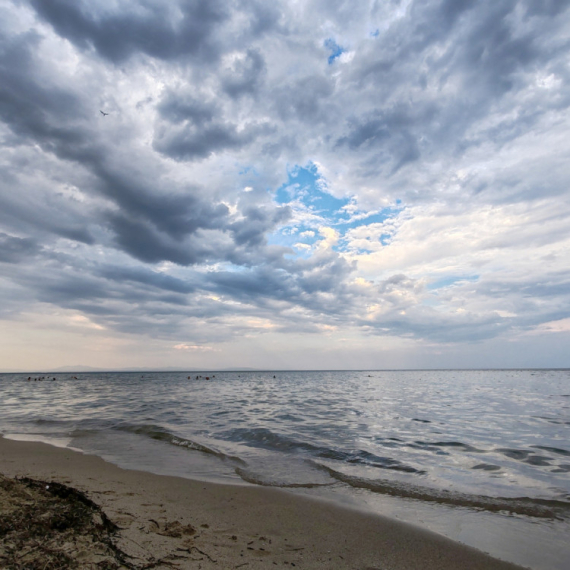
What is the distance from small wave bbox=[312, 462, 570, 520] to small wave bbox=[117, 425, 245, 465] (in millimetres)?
4233

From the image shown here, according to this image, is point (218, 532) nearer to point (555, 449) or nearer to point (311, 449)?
point (311, 449)

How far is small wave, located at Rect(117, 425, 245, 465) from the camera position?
11001 mm

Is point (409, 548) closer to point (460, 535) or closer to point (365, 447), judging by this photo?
point (460, 535)

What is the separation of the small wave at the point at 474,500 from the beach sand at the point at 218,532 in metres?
1.81

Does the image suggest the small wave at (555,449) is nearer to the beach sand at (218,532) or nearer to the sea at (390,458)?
the sea at (390,458)

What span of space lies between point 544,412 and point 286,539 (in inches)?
933

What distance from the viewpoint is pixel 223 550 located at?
4.39 m

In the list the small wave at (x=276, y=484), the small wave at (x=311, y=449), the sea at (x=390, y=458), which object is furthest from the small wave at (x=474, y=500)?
the small wave at (x=311, y=449)

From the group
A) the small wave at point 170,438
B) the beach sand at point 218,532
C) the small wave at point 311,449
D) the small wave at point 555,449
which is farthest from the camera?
the small wave at point 555,449

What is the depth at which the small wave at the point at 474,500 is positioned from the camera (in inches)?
262

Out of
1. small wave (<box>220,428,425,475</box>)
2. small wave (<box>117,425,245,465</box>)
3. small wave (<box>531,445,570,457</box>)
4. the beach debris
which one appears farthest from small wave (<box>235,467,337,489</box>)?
small wave (<box>531,445,570,457</box>)

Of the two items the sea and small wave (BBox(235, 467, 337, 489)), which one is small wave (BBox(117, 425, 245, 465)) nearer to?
the sea

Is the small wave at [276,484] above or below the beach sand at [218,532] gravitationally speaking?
below

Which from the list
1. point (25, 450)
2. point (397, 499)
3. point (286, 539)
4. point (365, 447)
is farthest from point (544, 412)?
point (25, 450)
